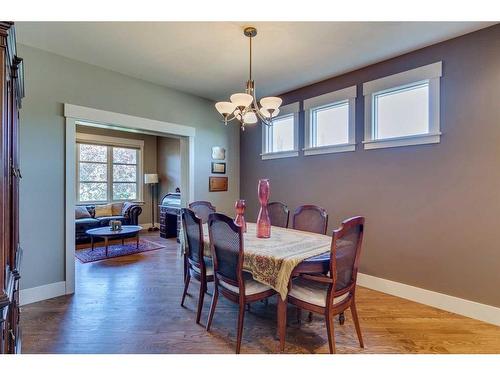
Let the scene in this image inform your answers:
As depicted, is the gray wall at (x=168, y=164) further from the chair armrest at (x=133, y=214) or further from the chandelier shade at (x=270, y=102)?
the chandelier shade at (x=270, y=102)

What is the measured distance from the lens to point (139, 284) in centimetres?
325

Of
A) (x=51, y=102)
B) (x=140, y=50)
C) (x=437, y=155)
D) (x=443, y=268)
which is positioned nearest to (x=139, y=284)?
(x=51, y=102)

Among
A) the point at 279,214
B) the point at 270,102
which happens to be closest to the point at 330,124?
the point at 279,214

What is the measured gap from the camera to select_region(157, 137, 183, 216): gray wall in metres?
6.87

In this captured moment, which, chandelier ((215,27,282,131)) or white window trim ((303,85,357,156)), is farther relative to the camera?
white window trim ((303,85,357,156))

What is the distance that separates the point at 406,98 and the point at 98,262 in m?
4.83

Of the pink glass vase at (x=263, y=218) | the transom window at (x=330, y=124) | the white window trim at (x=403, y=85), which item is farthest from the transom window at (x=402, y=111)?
the pink glass vase at (x=263, y=218)

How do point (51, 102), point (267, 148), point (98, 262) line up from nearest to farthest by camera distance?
point (51, 102), point (98, 262), point (267, 148)

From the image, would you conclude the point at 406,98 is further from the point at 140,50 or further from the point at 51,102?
the point at 51,102

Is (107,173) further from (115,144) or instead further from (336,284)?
(336,284)

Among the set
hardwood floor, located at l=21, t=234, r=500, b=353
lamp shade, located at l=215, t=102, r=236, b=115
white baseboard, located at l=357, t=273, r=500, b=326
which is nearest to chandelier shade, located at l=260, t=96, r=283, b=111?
lamp shade, located at l=215, t=102, r=236, b=115

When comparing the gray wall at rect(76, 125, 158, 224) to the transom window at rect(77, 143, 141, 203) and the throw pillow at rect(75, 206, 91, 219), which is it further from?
the throw pillow at rect(75, 206, 91, 219)

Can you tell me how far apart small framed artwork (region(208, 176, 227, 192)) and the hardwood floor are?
1861mm

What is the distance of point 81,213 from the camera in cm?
568
